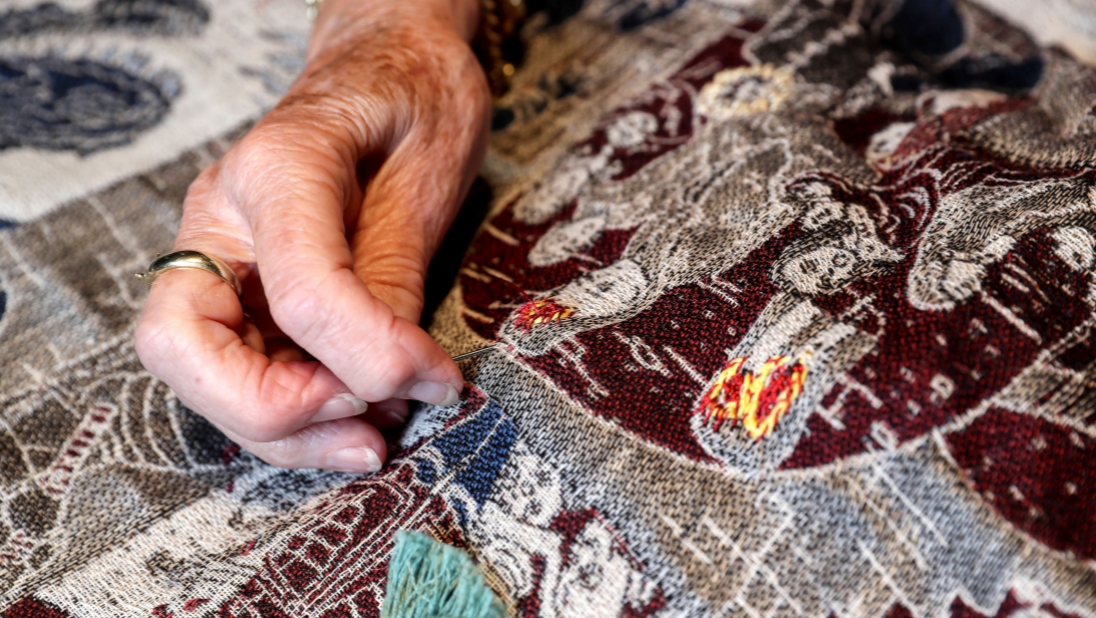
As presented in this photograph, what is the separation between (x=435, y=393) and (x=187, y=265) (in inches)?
8.2

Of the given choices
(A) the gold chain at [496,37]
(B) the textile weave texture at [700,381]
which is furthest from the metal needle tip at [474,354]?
(A) the gold chain at [496,37]

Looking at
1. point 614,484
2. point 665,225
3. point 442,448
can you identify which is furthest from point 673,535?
point 665,225

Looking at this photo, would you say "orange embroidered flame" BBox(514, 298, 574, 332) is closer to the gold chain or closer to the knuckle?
the knuckle

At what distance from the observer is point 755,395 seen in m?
0.47

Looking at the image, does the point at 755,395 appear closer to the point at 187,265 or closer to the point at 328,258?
the point at 328,258

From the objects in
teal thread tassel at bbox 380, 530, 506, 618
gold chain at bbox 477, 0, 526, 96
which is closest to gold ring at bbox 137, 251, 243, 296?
teal thread tassel at bbox 380, 530, 506, 618

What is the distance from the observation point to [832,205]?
1.89 feet

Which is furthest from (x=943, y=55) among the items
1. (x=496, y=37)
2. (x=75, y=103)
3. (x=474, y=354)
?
(x=75, y=103)

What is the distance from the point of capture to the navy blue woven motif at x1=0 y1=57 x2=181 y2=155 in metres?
0.87

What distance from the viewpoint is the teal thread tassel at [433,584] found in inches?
17.6

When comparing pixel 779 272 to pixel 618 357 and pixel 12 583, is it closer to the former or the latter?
pixel 618 357

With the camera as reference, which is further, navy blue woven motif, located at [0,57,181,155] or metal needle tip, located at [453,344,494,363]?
navy blue woven motif, located at [0,57,181,155]

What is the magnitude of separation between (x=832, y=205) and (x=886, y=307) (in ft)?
0.40

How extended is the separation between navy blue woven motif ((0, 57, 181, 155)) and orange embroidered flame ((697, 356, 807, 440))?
0.77m
